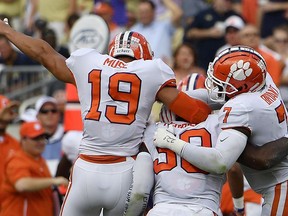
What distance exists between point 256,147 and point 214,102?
0.51 metres

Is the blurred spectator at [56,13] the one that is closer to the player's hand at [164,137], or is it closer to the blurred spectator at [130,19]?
the blurred spectator at [130,19]

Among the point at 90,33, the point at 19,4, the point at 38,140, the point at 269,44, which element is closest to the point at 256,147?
the point at 38,140

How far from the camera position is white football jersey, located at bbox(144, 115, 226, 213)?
673 cm

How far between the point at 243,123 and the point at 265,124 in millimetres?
216

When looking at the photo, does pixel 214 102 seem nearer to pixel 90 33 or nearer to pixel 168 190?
pixel 168 190

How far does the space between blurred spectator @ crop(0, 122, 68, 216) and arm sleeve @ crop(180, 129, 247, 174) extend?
2.98 meters

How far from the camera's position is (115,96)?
7.12 metres

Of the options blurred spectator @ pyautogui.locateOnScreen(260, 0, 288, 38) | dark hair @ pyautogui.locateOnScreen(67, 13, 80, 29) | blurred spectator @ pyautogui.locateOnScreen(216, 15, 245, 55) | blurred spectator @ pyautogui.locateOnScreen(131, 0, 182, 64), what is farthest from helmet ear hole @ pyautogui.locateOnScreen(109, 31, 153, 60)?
blurred spectator @ pyautogui.locateOnScreen(260, 0, 288, 38)

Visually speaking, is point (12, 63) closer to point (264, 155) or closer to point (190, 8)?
point (190, 8)

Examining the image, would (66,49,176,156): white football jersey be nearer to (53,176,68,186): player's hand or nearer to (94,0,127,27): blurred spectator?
(53,176,68,186): player's hand

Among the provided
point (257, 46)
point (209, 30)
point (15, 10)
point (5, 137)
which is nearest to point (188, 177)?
point (5, 137)

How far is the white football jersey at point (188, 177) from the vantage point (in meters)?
6.73

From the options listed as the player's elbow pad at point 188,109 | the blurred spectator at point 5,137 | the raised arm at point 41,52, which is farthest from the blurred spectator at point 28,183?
the player's elbow pad at point 188,109

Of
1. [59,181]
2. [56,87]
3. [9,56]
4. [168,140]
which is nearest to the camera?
[168,140]
